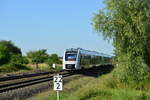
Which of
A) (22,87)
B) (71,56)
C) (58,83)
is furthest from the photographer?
(71,56)

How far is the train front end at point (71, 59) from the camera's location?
154ft

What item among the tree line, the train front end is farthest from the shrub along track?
the tree line

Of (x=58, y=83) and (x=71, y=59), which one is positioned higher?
(x=71, y=59)

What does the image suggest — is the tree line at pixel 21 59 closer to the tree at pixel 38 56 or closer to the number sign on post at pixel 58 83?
the tree at pixel 38 56

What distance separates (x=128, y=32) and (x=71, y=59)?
21.0m

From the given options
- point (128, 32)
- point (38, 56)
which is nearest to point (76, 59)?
point (128, 32)

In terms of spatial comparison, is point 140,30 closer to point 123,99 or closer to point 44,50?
point 123,99

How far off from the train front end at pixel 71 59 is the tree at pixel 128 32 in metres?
18.4

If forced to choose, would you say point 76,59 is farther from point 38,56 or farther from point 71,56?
point 38,56

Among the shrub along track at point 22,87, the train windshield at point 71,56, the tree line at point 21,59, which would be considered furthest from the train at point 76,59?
the tree line at point 21,59

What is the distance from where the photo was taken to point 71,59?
156 ft

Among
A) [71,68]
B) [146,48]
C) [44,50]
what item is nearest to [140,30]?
[146,48]

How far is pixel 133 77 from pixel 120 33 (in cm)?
351

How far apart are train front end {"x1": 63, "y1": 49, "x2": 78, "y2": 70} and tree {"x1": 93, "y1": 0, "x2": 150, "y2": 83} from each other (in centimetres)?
1838
